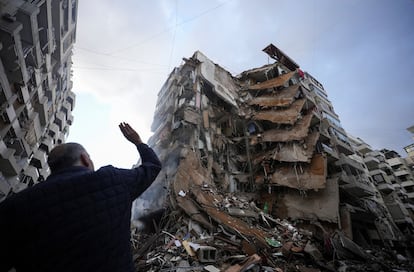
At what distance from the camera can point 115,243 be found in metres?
1.38

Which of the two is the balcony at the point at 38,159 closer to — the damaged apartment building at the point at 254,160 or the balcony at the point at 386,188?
the damaged apartment building at the point at 254,160

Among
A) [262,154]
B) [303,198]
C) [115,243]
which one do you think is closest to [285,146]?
[262,154]

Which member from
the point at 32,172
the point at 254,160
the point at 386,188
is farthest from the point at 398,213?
the point at 32,172

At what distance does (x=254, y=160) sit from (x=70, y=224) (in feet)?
54.4

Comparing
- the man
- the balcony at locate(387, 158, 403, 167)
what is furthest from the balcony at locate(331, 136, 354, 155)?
the balcony at locate(387, 158, 403, 167)

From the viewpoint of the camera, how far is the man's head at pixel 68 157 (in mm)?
1617

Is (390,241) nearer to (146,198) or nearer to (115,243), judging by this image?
(146,198)

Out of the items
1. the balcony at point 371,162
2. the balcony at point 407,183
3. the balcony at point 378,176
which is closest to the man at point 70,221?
the balcony at point 378,176

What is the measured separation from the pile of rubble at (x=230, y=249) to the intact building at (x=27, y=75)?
339 inches

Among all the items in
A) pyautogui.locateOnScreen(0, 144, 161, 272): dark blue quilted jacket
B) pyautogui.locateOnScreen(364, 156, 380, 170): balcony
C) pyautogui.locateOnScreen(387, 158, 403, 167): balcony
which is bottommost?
→ pyautogui.locateOnScreen(0, 144, 161, 272): dark blue quilted jacket

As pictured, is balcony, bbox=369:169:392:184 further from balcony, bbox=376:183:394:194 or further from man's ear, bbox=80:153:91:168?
man's ear, bbox=80:153:91:168

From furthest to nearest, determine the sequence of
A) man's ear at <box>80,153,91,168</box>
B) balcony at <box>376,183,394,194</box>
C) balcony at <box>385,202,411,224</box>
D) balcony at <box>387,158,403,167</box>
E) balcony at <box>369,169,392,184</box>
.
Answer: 1. balcony at <box>387,158,403,167</box>
2. balcony at <box>369,169,392,184</box>
3. balcony at <box>376,183,394,194</box>
4. balcony at <box>385,202,411,224</box>
5. man's ear at <box>80,153,91,168</box>

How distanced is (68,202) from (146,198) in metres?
10.9

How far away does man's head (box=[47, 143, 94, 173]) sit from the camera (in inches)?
63.7
